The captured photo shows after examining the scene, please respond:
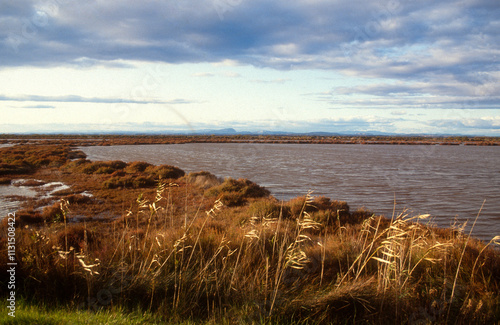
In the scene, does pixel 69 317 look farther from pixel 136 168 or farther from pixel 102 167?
pixel 102 167

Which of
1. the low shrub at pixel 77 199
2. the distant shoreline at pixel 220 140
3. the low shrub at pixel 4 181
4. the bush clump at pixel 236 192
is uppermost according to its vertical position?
the distant shoreline at pixel 220 140

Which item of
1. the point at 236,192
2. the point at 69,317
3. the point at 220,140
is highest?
the point at 220,140

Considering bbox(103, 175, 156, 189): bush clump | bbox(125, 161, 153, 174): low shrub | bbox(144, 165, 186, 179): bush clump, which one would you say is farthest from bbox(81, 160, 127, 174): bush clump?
bbox(103, 175, 156, 189): bush clump

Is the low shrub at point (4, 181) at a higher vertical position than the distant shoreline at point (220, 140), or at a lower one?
lower

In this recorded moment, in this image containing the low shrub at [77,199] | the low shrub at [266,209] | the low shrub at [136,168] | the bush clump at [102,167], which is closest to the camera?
the low shrub at [266,209]

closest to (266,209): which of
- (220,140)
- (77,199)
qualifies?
(77,199)

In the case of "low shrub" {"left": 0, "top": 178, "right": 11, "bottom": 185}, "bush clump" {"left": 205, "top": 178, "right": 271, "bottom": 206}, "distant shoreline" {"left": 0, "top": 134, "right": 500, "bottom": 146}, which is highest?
"distant shoreline" {"left": 0, "top": 134, "right": 500, "bottom": 146}

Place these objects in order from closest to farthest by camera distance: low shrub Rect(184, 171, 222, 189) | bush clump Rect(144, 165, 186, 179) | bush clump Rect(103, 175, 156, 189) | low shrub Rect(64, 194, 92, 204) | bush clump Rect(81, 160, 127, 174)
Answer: low shrub Rect(64, 194, 92, 204) → low shrub Rect(184, 171, 222, 189) → bush clump Rect(103, 175, 156, 189) → bush clump Rect(144, 165, 186, 179) → bush clump Rect(81, 160, 127, 174)

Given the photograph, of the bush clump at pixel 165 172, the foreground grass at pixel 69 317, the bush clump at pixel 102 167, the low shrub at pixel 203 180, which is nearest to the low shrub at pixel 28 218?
the foreground grass at pixel 69 317

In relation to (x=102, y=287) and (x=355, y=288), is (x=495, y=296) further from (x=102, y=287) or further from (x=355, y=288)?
(x=102, y=287)

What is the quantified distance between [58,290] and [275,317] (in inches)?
118

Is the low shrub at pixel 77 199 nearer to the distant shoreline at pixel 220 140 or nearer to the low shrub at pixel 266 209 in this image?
the low shrub at pixel 266 209

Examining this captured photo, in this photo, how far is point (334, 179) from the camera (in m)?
25.4

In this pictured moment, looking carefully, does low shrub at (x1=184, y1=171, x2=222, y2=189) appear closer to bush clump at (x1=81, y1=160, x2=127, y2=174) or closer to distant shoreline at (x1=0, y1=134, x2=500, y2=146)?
bush clump at (x1=81, y1=160, x2=127, y2=174)
